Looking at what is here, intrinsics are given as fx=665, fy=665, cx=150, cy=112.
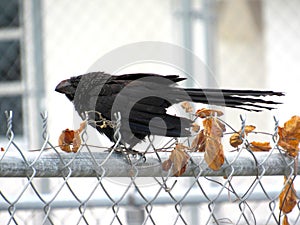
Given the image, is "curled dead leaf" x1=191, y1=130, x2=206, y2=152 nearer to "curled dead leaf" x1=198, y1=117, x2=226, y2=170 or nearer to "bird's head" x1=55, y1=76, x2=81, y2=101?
"curled dead leaf" x1=198, y1=117, x2=226, y2=170

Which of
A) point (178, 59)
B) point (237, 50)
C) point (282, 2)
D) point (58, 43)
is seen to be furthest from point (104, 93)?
point (237, 50)

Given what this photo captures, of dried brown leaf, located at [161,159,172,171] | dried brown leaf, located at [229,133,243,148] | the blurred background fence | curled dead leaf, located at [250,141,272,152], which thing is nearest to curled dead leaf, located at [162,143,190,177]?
dried brown leaf, located at [161,159,172,171]

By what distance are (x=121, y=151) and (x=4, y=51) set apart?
5181 mm

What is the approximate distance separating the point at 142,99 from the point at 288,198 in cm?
55

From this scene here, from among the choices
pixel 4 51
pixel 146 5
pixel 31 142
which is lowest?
pixel 31 142

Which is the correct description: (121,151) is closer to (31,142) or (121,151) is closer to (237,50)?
(31,142)

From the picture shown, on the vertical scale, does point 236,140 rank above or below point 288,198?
above

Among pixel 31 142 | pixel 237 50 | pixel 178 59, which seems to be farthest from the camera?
pixel 237 50

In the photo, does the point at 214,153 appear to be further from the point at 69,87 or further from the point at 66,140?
the point at 69,87

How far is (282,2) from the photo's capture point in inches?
275

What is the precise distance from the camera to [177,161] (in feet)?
6.12

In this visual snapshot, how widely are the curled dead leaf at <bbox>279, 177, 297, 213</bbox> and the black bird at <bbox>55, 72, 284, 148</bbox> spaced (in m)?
0.28

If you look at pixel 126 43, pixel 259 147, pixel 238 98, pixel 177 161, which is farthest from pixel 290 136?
pixel 126 43

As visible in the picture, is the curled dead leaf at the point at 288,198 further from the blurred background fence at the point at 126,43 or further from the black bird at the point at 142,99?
the blurred background fence at the point at 126,43
